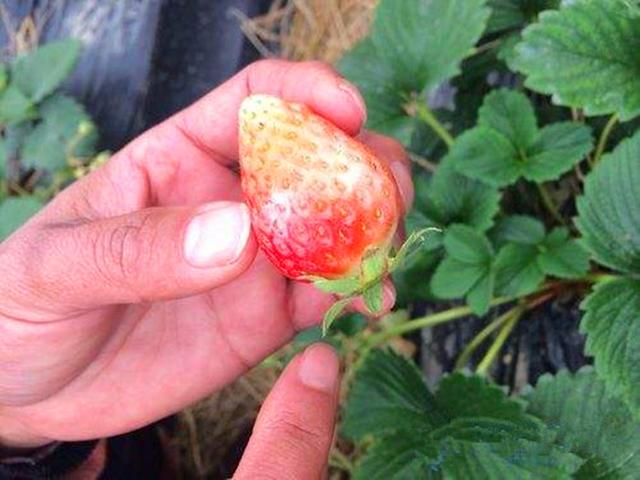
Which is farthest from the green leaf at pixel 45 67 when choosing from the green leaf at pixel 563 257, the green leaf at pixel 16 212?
the green leaf at pixel 563 257

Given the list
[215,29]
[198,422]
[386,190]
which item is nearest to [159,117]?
[215,29]

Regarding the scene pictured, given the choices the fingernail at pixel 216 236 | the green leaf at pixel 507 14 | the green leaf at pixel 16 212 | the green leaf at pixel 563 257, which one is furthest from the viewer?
the green leaf at pixel 16 212

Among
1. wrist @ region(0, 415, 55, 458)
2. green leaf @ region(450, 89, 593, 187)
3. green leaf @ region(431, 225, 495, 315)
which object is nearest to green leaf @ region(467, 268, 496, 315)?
green leaf @ region(431, 225, 495, 315)

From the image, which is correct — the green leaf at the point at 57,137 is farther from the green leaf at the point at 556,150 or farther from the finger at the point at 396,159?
the green leaf at the point at 556,150

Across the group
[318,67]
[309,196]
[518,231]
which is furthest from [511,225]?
[309,196]

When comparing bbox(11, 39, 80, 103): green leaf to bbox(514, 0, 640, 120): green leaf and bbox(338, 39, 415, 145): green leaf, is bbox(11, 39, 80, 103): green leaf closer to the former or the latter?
bbox(338, 39, 415, 145): green leaf

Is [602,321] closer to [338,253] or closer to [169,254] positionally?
[338,253]
